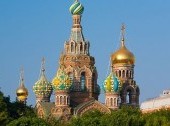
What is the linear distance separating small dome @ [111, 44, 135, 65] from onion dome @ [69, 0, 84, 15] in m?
6.09

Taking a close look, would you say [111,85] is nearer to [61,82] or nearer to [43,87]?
[61,82]

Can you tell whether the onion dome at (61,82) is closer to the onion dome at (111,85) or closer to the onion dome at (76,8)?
the onion dome at (111,85)

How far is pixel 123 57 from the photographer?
282 feet

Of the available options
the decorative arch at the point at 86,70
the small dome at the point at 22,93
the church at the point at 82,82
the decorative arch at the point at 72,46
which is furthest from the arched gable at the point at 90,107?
the small dome at the point at 22,93

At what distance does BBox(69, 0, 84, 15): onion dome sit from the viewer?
88000 millimetres

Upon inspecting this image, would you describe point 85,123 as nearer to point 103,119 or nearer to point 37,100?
point 103,119

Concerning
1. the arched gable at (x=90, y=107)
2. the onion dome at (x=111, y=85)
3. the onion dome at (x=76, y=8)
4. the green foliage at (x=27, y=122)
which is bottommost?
the green foliage at (x=27, y=122)

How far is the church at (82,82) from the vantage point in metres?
82.0

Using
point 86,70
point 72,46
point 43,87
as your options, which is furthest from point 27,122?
point 43,87

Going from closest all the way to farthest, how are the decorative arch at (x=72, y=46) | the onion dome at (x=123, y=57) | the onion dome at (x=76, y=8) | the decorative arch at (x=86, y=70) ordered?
1. the decorative arch at (x=86, y=70)
2. the decorative arch at (x=72, y=46)
3. the onion dome at (x=123, y=57)
4. the onion dome at (x=76, y=8)

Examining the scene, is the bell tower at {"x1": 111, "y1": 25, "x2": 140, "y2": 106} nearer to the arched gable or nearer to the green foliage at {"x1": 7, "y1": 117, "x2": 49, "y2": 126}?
the arched gable

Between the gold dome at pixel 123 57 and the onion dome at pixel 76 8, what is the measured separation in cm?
609

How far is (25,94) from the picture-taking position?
328 ft

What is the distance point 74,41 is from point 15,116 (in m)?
21.4
